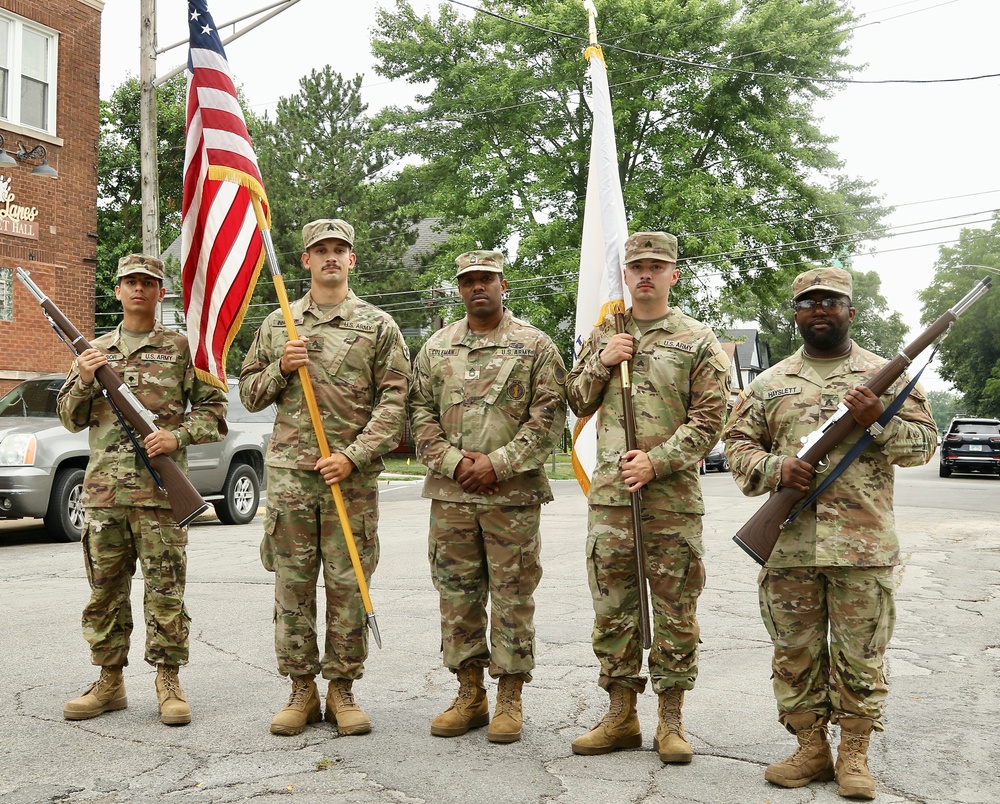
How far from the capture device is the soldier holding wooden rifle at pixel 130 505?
511 cm

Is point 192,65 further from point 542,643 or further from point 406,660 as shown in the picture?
point 542,643

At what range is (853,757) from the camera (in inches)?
161

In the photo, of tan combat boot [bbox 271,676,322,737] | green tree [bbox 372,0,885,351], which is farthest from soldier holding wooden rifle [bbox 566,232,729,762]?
green tree [bbox 372,0,885,351]

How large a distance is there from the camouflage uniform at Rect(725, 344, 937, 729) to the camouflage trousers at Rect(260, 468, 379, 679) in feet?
6.01

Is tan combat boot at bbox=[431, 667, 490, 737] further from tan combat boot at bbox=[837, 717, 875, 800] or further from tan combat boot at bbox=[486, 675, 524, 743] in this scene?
tan combat boot at bbox=[837, 717, 875, 800]

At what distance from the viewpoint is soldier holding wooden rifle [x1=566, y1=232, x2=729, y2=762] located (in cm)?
455

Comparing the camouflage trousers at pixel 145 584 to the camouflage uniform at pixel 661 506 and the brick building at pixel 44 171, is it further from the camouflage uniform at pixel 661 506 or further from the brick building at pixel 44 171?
the brick building at pixel 44 171

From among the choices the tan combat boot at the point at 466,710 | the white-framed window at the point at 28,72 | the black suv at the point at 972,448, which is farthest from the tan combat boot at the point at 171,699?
the black suv at the point at 972,448

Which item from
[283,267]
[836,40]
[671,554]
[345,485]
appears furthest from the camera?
[283,267]

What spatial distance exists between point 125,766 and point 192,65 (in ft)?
11.8

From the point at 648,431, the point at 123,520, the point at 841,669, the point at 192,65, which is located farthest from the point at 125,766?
the point at 192,65

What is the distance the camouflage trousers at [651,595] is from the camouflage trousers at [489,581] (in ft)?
1.22

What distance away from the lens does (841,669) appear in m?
4.18

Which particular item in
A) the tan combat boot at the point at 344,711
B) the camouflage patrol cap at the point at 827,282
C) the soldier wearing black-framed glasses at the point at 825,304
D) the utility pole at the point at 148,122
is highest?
the utility pole at the point at 148,122
